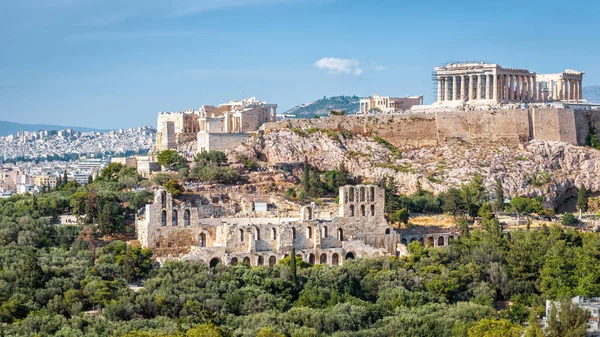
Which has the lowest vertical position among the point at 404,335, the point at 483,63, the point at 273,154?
the point at 404,335

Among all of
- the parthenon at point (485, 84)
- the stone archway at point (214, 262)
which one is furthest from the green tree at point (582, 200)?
the stone archway at point (214, 262)

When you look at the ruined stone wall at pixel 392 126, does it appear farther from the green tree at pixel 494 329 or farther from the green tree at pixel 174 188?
the green tree at pixel 494 329

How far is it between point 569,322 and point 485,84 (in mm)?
45793

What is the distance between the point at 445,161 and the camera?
235ft

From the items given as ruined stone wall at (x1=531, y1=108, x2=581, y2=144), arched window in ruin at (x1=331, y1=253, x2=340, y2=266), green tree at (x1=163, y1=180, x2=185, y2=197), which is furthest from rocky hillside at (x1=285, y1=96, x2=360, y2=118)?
arched window in ruin at (x1=331, y1=253, x2=340, y2=266)

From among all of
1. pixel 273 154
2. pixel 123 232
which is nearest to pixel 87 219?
pixel 123 232

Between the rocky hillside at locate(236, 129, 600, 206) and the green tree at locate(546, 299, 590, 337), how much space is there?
27.3m

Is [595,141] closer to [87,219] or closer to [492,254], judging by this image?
[492,254]

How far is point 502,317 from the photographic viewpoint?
44.5m

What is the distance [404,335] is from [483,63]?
4658 cm

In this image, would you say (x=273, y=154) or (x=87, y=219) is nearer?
(x=87, y=219)

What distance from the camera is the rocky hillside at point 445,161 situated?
68.3 m

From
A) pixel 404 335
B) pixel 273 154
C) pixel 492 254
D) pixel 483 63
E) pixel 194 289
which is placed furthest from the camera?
pixel 483 63

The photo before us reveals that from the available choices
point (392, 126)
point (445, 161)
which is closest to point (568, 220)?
point (445, 161)
